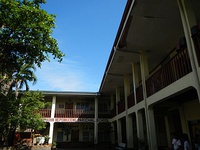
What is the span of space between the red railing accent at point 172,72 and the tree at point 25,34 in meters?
4.58

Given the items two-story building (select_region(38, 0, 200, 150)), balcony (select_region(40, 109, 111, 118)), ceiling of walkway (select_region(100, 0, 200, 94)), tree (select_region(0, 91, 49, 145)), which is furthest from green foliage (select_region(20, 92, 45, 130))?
ceiling of walkway (select_region(100, 0, 200, 94))

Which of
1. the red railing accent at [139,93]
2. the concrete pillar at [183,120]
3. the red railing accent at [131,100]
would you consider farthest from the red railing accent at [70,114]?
the concrete pillar at [183,120]

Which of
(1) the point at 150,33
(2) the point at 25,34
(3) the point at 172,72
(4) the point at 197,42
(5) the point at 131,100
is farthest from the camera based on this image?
(5) the point at 131,100

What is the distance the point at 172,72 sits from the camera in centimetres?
584

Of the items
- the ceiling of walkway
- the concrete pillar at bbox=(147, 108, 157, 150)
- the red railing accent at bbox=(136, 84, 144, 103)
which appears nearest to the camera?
the ceiling of walkway

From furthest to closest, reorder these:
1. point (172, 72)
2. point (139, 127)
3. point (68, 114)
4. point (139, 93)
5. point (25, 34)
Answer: point (68, 114) < point (139, 93) < point (139, 127) < point (25, 34) < point (172, 72)

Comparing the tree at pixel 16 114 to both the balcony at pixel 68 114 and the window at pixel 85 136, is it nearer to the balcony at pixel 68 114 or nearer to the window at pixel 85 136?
the balcony at pixel 68 114

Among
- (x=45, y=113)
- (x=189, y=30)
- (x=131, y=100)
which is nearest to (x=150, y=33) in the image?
(x=189, y=30)

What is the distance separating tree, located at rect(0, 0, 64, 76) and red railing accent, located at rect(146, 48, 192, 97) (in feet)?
15.0

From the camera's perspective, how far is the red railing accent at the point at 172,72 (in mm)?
5074

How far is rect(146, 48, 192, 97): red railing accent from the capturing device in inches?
200

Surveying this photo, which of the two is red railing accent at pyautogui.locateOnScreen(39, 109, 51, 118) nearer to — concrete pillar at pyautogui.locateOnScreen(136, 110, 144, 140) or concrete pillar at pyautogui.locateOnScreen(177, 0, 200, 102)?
concrete pillar at pyautogui.locateOnScreen(136, 110, 144, 140)

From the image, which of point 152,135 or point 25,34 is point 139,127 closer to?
point 152,135

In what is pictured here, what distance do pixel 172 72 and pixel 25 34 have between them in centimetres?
617
